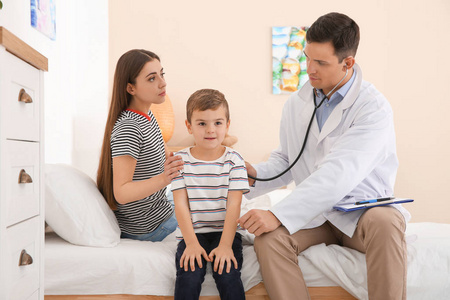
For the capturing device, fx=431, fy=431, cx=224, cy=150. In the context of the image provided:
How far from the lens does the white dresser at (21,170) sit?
932 mm

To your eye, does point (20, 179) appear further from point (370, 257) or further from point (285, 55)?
point (285, 55)

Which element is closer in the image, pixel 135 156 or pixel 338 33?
pixel 135 156

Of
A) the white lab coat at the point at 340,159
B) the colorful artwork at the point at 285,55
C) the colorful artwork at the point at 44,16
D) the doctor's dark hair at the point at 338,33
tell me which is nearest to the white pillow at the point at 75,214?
the white lab coat at the point at 340,159

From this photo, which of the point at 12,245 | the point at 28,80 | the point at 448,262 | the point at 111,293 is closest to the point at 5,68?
the point at 28,80

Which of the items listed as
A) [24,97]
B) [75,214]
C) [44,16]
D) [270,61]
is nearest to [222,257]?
[75,214]

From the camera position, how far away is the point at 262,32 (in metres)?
3.64

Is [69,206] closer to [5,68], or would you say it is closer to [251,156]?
[5,68]

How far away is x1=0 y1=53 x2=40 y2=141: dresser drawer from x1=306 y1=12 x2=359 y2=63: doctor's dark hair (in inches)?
38.9

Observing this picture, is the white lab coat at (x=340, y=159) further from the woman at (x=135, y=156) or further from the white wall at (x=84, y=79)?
the white wall at (x=84, y=79)

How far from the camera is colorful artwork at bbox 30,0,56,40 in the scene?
2.58m

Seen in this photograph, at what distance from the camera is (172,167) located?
1.38 meters

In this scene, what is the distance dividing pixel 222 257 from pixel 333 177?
433 millimetres

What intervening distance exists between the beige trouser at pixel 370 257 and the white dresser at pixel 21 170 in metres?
0.65

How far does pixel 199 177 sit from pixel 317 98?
22.7 inches
